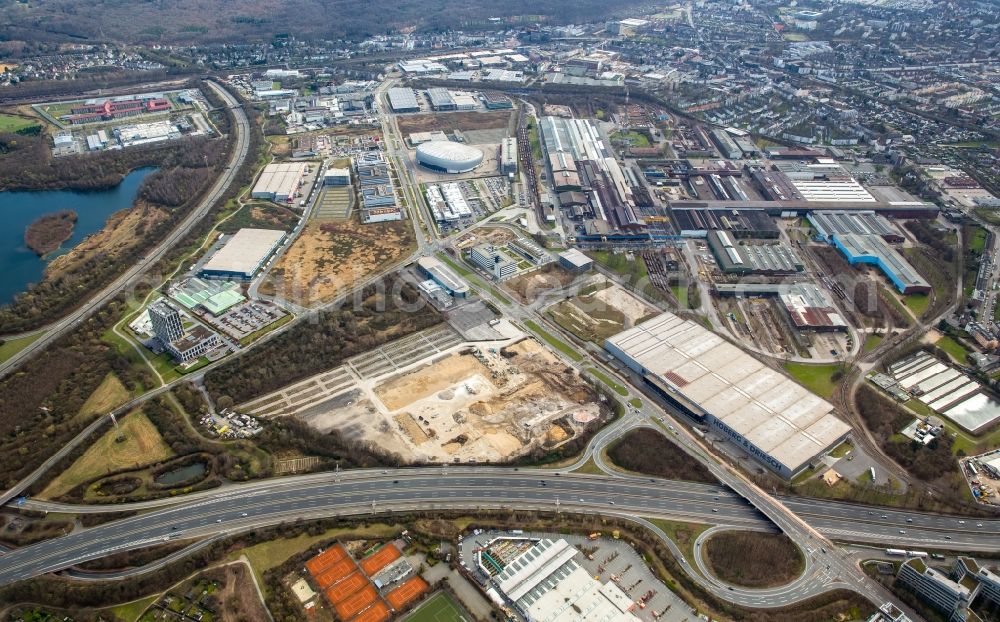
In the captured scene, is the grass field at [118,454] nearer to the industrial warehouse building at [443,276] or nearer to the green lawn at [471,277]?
the industrial warehouse building at [443,276]

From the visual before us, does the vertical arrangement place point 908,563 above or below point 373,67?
below

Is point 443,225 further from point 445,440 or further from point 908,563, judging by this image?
point 908,563

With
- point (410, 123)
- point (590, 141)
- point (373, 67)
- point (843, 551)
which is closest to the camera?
point (843, 551)

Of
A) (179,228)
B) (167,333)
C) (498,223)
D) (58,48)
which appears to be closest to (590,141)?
(498,223)

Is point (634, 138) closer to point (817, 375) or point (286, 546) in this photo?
point (817, 375)

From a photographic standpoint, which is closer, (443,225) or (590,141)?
(443,225)

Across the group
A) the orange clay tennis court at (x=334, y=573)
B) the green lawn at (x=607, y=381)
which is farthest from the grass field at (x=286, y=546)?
the green lawn at (x=607, y=381)
